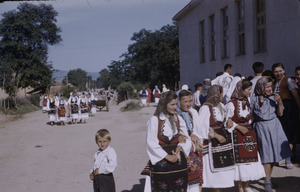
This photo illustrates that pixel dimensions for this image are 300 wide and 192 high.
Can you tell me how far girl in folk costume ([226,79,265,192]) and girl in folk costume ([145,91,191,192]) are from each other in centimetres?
133

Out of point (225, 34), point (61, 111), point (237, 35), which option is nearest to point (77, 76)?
point (61, 111)

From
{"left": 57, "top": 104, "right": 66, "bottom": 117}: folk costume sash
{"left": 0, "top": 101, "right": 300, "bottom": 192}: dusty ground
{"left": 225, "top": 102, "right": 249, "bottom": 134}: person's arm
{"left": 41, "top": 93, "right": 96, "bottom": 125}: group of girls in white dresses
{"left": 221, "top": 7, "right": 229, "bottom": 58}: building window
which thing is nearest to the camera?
{"left": 225, "top": 102, "right": 249, "bottom": 134}: person's arm

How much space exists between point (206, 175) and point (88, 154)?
504 centimetres

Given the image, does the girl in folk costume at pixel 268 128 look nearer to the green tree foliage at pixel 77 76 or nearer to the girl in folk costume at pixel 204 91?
the girl in folk costume at pixel 204 91

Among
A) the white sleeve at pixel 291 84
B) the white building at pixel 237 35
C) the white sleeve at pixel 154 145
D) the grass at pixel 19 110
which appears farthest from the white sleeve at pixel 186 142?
the grass at pixel 19 110

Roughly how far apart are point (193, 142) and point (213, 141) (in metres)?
0.46

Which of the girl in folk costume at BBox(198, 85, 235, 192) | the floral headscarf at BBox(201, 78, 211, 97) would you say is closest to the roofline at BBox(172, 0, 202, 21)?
the floral headscarf at BBox(201, 78, 211, 97)

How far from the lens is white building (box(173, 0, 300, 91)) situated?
10.9m

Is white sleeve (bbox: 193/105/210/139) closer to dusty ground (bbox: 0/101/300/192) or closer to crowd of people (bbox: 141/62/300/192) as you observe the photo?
crowd of people (bbox: 141/62/300/192)

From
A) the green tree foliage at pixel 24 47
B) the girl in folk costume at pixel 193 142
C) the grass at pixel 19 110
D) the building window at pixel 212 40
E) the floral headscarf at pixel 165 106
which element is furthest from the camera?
the green tree foliage at pixel 24 47

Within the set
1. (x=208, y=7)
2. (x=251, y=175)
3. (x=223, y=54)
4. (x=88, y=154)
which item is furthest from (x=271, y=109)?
(x=208, y=7)

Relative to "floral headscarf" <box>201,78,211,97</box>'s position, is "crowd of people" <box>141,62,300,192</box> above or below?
below

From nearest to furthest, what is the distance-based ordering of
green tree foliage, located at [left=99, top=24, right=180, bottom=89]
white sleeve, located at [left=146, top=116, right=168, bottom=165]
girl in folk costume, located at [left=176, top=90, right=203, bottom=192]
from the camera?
white sleeve, located at [left=146, top=116, right=168, bottom=165] < girl in folk costume, located at [left=176, top=90, right=203, bottom=192] < green tree foliage, located at [left=99, top=24, right=180, bottom=89]

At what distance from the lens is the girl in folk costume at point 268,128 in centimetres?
530
